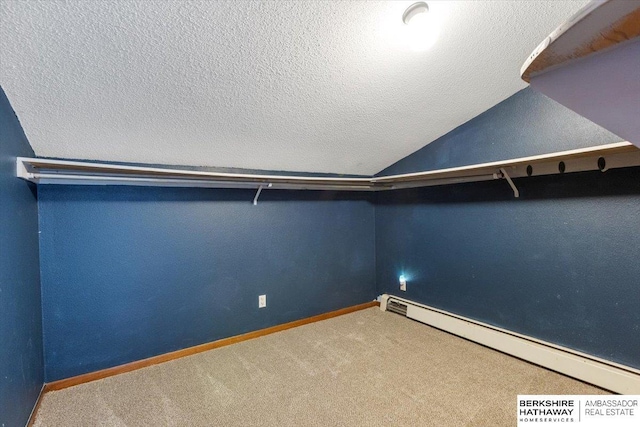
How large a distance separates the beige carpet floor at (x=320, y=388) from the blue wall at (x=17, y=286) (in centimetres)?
31

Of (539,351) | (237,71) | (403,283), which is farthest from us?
(403,283)

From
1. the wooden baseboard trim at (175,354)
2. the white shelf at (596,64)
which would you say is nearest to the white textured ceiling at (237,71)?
the white shelf at (596,64)

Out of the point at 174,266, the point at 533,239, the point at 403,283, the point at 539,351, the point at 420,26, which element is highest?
the point at 420,26

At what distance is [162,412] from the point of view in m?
1.64

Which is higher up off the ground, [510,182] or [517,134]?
[517,134]

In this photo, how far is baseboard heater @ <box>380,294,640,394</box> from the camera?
1693 mm

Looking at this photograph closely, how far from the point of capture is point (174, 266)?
2246 mm

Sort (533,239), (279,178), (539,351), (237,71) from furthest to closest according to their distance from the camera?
(279,178) < (533,239) < (539,351) < (237,71)

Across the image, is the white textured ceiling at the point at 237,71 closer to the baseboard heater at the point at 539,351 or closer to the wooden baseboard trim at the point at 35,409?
the wooden baseboard trim at the point at 35,409

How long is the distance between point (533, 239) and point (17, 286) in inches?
118

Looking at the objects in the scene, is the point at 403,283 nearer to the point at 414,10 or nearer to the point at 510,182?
the point at 510,182

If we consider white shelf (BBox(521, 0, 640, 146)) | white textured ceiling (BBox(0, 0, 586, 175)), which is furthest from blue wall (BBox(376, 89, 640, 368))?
Result: white shelf (BBox(521, 0, 640, 146))

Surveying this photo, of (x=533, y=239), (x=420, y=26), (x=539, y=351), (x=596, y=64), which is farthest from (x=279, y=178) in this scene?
(x=539, y=351)

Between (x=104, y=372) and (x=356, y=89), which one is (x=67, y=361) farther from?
(x=356, y=89)
